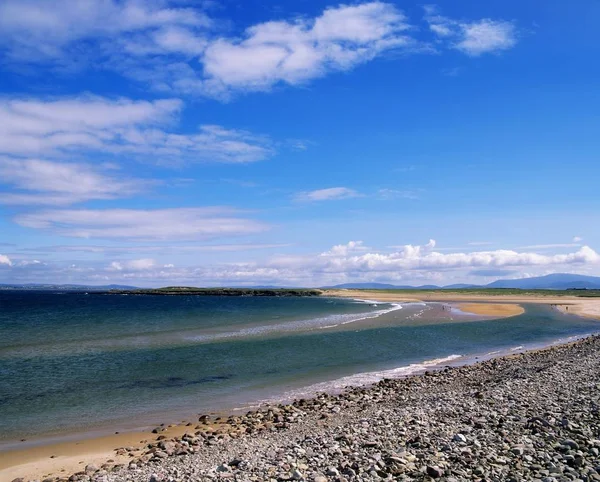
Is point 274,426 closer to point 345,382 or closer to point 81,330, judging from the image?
point 345,382

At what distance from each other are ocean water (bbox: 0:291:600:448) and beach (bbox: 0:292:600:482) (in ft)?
6.73

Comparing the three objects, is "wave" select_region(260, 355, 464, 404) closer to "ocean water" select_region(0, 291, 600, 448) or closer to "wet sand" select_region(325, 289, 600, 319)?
"ocean water" select_region(0, 291, 600, 448)

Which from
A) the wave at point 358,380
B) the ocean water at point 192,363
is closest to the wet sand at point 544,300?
the ocean water at point 192,363

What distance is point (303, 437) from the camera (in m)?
13.5

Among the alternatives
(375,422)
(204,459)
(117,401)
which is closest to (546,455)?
(375,422)

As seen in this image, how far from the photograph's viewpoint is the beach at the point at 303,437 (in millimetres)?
10438

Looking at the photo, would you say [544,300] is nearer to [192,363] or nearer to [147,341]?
[147,341]

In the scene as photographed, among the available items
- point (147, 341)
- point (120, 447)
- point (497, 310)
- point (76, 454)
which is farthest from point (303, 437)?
point (497, 310)

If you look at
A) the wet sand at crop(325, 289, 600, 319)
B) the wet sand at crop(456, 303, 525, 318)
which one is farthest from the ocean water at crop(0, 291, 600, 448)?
the wet sand at crop(325, 289, 600, 319)

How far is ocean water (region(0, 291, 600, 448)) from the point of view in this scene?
1972 cm

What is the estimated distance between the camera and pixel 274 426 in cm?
1556

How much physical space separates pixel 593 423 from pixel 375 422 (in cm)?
557

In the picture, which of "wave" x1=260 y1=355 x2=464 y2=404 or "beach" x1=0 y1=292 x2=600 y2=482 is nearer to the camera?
"beach" x1=0 y1=292 x2=600 y2=482

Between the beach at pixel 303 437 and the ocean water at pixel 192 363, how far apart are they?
205cm
